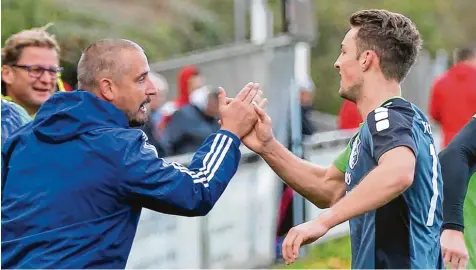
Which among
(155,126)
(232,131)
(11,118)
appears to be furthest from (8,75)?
(155,126)

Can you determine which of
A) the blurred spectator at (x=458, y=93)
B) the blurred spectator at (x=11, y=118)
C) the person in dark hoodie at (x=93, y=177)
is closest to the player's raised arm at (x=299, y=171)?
the person in dark hoodie at (x=93, y=177)

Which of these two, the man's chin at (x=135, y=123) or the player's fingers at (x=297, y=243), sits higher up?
the man's chin at (x=135, y=123)

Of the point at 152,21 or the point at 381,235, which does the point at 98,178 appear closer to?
the point at 381,235

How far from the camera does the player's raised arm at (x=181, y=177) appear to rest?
13.9ft

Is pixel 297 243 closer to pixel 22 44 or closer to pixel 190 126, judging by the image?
pixel 22 44

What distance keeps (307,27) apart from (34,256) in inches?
270

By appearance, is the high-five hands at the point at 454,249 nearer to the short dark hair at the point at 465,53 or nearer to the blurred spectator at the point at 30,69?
the blurred spectator at the point at 30,69

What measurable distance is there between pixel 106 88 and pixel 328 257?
6.93m

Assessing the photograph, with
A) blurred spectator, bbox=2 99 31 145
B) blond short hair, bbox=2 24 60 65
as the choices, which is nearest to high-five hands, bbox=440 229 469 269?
blurred spectator, bbox=2 99 31 145

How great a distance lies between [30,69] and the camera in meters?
6.44

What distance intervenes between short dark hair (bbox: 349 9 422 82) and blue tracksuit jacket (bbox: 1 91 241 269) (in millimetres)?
842

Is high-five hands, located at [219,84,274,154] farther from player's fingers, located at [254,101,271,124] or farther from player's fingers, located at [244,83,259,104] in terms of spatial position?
player's fingers, located at [244,83,259,104]

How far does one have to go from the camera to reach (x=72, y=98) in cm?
439

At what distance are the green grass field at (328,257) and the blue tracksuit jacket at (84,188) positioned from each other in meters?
5.91
